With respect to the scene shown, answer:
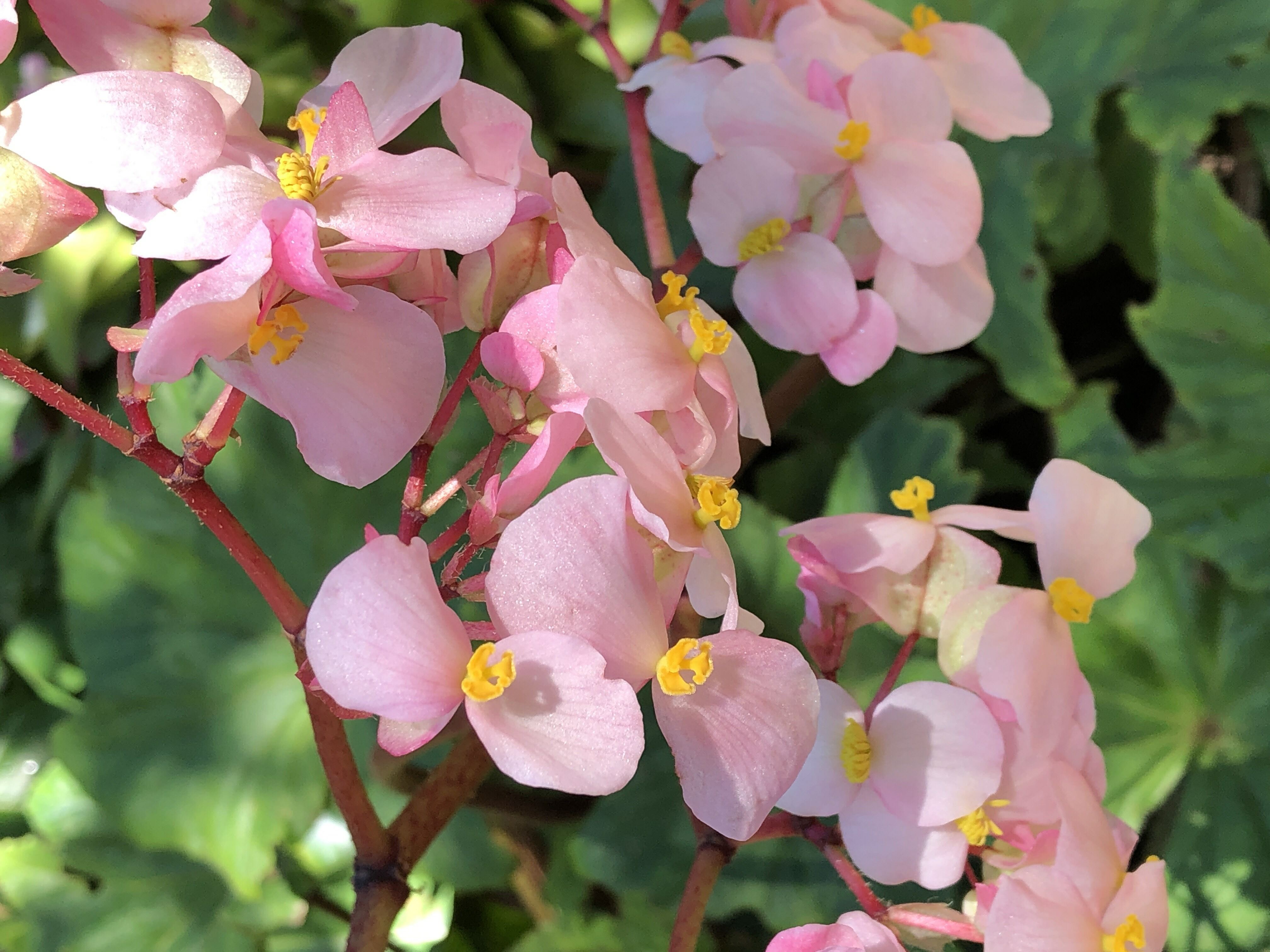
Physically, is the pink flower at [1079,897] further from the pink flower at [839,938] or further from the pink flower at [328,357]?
the pink flower at [328,357]

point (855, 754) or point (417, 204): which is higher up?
point (417, 204)

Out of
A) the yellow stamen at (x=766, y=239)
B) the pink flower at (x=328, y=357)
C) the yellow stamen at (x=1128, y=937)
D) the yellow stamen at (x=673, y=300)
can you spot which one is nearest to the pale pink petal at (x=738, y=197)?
the yellow stamen at (x=766, y=239)

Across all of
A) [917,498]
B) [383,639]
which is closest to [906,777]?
[917,498]

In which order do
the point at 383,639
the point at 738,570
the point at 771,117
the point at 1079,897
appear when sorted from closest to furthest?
the point at 383,639 → the point at 1079,897 → the point at 771,117 → the point at 738,570

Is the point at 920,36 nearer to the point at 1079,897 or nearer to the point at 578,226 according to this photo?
the point at 578,226

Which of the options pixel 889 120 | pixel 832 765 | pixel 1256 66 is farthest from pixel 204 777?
pixel 1256 66

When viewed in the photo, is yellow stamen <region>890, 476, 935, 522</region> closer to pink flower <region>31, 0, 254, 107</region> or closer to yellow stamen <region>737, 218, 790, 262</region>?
yellow stamen <region>737, 218, 790, 262</region>
